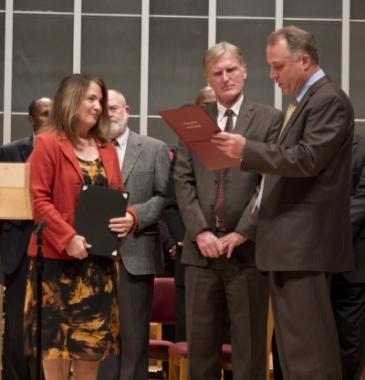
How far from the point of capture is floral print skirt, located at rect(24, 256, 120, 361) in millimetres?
3994

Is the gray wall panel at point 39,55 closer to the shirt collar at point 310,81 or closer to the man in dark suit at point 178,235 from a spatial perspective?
the man in dark suit at point 178,235

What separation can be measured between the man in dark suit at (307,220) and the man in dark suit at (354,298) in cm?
126

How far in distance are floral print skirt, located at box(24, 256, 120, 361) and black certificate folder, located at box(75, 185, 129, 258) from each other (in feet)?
0.28

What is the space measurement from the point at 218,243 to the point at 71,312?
2.70ft

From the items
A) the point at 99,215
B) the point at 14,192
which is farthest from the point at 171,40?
the point at 14,192

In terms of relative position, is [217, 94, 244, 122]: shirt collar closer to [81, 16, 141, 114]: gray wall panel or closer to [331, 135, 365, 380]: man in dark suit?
[331, 135, 365, 380]: man in dark suit

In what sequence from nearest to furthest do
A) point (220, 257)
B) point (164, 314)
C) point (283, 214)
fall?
point (283, 214) < point (220, 257) < point (164, 314)

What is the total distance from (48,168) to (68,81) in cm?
45

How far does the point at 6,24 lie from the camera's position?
9.03 meters

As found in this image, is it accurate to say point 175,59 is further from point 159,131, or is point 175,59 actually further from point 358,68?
point 358,68

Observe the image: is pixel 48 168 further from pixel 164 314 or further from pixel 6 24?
pixel 6 24

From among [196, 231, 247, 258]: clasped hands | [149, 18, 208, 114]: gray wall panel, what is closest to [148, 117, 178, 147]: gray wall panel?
[149, 18, 208, 114]: gray wall panel

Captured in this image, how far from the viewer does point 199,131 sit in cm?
374

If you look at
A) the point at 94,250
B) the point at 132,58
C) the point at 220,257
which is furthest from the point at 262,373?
the point at 132,58
